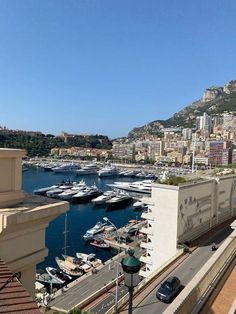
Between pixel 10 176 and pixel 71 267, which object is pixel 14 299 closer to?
pixel 10 176

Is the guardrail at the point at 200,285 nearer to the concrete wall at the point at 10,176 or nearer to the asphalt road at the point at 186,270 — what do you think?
the concrete wall at the point at 10,176

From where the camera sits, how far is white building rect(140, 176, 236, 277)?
18.0m

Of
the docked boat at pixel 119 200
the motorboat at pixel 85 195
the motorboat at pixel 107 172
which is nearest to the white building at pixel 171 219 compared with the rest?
the docked boat at pixel 119 200

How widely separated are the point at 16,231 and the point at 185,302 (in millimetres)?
3633

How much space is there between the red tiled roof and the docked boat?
4715cm

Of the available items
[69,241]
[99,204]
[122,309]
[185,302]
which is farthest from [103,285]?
[99,204]

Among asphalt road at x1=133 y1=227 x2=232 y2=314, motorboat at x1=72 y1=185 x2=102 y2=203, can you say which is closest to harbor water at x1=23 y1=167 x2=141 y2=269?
motorboat at x1=72 y1=185 x2=102 y2=203

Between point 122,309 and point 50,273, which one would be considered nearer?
point 122,309

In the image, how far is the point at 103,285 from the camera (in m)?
19.9

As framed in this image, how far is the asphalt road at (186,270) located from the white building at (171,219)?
3.94 feet

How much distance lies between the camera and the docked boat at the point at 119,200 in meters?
49.2

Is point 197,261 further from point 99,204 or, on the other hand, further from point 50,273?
point 99,204

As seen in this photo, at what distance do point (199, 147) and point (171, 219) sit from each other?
12305 cm

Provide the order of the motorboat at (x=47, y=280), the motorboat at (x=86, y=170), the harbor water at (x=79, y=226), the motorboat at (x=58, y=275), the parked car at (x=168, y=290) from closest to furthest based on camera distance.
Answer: the parked car at (x=168, y=290) < the motorboat at (x=47, y=280) < the motorboat at (x=58, y=275) < the harbor water at (x=79, y=226) < the motorboat at (x=86, y=170)
